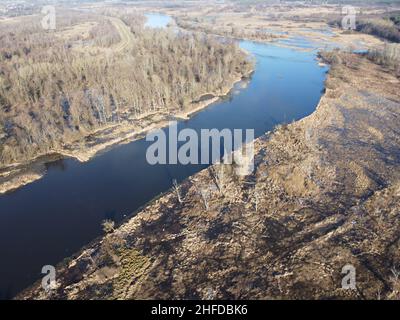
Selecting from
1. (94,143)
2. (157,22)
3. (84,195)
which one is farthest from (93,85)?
(157,22)

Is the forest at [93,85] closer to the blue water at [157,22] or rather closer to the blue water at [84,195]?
the blue water at [84,195]

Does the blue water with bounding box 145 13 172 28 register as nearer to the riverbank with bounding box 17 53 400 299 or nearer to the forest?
the forest

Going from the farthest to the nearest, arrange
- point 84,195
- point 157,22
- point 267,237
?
point 157,22 < point 84,195 < point 267,237

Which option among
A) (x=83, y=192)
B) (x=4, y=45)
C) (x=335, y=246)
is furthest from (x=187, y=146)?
(x=4, y=45)

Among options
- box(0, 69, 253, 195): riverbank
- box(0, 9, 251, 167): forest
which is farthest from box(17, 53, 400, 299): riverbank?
box(0, 9, 251, 167): forest

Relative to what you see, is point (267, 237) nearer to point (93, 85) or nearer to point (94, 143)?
point (94, 143)
